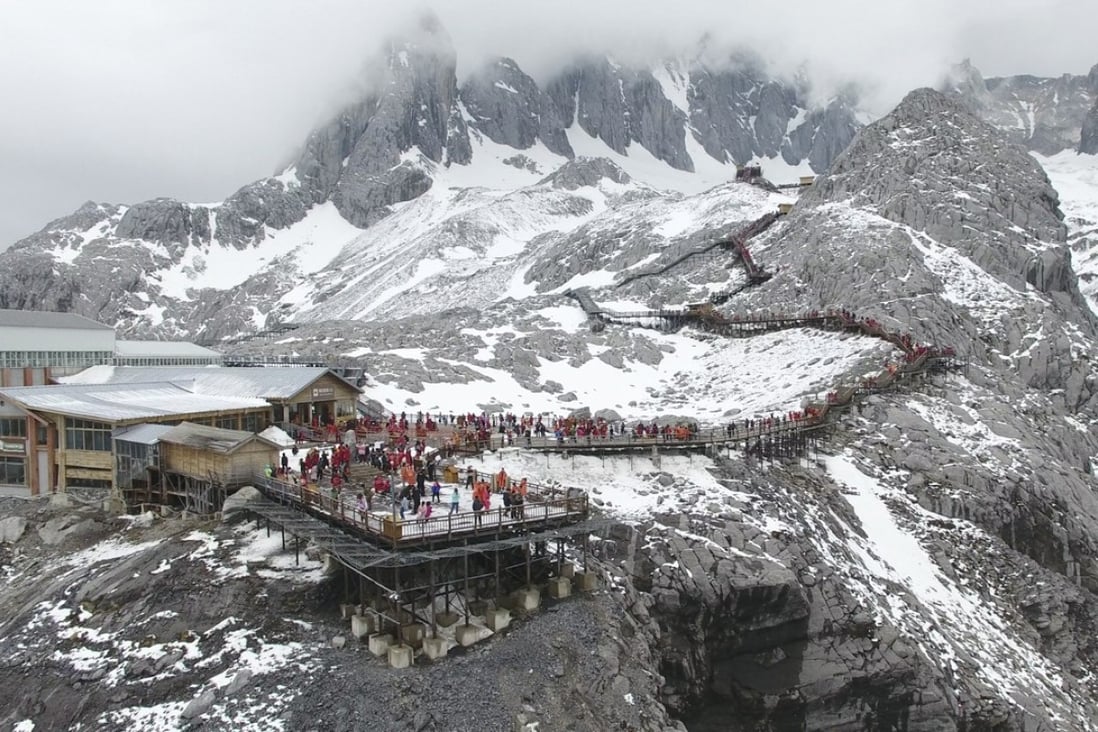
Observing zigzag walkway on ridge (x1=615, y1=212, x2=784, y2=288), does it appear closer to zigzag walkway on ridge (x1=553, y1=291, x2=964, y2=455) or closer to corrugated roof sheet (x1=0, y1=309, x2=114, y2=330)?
zigzag walkway on ridge (x1=553, y1=291, x2=964, y2=455)

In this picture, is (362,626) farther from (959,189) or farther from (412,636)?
(959,189)

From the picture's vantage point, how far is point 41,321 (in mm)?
53562

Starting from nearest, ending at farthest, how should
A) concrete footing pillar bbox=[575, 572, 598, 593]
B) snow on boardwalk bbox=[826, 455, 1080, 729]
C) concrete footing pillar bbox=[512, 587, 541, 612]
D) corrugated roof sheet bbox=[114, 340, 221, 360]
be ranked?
concrete footing pillar bbox=[512, 587, 541, 612], concrete footing pillar bbox=[575, 572, 598, 593], snow on boardwalk bbox=[826, 455, 1080, 729], corrugated roof sheet bbox=[114, 340, 221, 360]

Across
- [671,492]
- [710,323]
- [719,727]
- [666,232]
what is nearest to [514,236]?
[666,232]

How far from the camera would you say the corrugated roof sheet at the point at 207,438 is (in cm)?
2955

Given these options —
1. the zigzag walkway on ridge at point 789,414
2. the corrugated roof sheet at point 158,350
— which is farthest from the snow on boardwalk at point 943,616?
the corrugated roof sheet at point 158,350

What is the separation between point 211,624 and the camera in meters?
22.2

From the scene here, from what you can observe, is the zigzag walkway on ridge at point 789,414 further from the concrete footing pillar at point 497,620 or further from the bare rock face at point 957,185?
the bare rock face at point 957,185

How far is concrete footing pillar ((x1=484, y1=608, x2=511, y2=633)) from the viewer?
74.3ft

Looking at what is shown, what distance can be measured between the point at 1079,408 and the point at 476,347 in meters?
52.3

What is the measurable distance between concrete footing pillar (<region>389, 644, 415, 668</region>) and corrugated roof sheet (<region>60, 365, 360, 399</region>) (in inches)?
1011

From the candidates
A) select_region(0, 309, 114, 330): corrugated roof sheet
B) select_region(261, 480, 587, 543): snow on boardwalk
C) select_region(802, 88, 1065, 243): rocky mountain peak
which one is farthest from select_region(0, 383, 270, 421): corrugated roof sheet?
select_region(802, 88, 1065, 243): rocky mountain peak

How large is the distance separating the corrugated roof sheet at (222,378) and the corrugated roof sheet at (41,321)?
413cm

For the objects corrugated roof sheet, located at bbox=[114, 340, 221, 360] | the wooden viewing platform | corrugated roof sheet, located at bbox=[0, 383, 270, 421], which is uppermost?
corrugated roof sheet, located at bbox=[114, 340, 221, 360]
